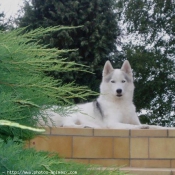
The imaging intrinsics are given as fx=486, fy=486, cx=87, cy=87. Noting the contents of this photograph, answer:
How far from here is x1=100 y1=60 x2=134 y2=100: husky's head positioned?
21.4ft

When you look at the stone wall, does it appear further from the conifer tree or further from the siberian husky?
the conifer tree

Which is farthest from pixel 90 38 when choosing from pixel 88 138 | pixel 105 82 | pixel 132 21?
pixel 88 138

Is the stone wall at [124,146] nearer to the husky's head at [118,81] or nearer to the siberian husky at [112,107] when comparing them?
the siberian husky at [112,107]

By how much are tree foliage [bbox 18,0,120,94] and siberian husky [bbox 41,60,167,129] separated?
8.54 m

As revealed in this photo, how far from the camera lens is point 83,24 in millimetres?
15891

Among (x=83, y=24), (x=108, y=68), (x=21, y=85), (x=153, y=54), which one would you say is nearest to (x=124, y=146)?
(x=108, y=68)

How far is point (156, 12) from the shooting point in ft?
59.1

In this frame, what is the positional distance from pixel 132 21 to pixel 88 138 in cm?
1321

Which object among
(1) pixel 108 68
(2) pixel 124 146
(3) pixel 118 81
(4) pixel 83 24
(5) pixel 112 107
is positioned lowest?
(2) pixel 124 146

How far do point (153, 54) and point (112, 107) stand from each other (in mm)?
11677

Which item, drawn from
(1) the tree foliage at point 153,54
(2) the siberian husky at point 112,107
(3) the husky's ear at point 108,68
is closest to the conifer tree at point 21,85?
(2) the siberian husky at point 112,107

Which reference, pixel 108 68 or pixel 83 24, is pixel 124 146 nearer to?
pixel 108 68

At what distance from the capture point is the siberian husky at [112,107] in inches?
255

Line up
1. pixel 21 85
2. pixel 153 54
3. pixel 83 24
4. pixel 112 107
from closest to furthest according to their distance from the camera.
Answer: pixel 21 85 < pixel 112 107 < pixel 83 24 < pixel 153 54
